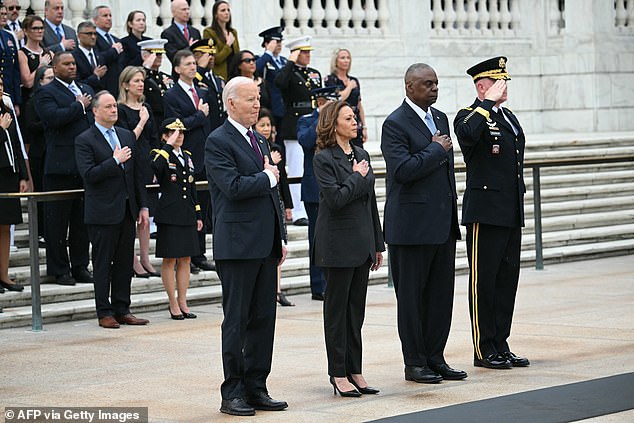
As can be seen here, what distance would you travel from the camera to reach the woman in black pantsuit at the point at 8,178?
11.9 meters

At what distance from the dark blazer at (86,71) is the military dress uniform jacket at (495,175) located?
17.7 ft

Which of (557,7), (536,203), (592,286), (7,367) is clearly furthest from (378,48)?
(7,367)

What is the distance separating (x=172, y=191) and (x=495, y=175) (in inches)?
140

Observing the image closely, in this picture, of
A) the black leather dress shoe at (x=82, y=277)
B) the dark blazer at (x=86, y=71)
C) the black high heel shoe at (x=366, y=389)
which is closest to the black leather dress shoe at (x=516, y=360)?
the black high heel shoe at (x=366, y=389)

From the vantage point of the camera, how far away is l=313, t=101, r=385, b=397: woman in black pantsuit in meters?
8.02

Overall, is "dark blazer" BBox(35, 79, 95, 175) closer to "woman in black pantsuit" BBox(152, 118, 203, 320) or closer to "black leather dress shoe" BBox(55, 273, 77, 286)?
"black leather dress shoe" BBox(55, 273, 77, 286)

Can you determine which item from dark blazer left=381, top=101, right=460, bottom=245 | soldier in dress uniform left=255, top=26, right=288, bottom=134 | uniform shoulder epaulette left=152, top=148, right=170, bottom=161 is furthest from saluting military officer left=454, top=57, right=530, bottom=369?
soldier in dress uniform left=255, top=26, right=288, bottom=134

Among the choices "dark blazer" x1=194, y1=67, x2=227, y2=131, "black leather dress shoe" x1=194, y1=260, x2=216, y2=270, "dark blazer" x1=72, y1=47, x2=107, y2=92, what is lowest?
"black leather dress shoe" x1=194, y1=260, x2=216, y2=270

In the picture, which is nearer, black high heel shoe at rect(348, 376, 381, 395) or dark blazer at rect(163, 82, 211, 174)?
black high heel shoe at rect(348, 376, 381, 395)

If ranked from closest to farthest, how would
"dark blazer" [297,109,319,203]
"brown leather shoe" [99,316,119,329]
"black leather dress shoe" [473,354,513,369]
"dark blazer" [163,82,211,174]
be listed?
"black leather dress shoe" [473,354,513,369] < "brown leather shoe" [99,316,119,329] < "dark blazer" [297,109,319,203] < "dark blazer" [163,82,211,174]

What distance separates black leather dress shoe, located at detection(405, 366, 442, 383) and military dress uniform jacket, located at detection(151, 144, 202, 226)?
3659 mm

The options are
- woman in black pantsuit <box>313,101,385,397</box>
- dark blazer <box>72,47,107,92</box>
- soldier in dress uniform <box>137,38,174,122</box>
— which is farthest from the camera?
soldier in dress uniform <box>137,38,174,122</box>

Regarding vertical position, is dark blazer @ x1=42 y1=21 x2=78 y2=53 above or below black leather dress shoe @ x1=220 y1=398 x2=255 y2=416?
above

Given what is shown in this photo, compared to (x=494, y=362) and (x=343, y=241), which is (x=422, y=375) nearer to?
(x=494, y=362)
